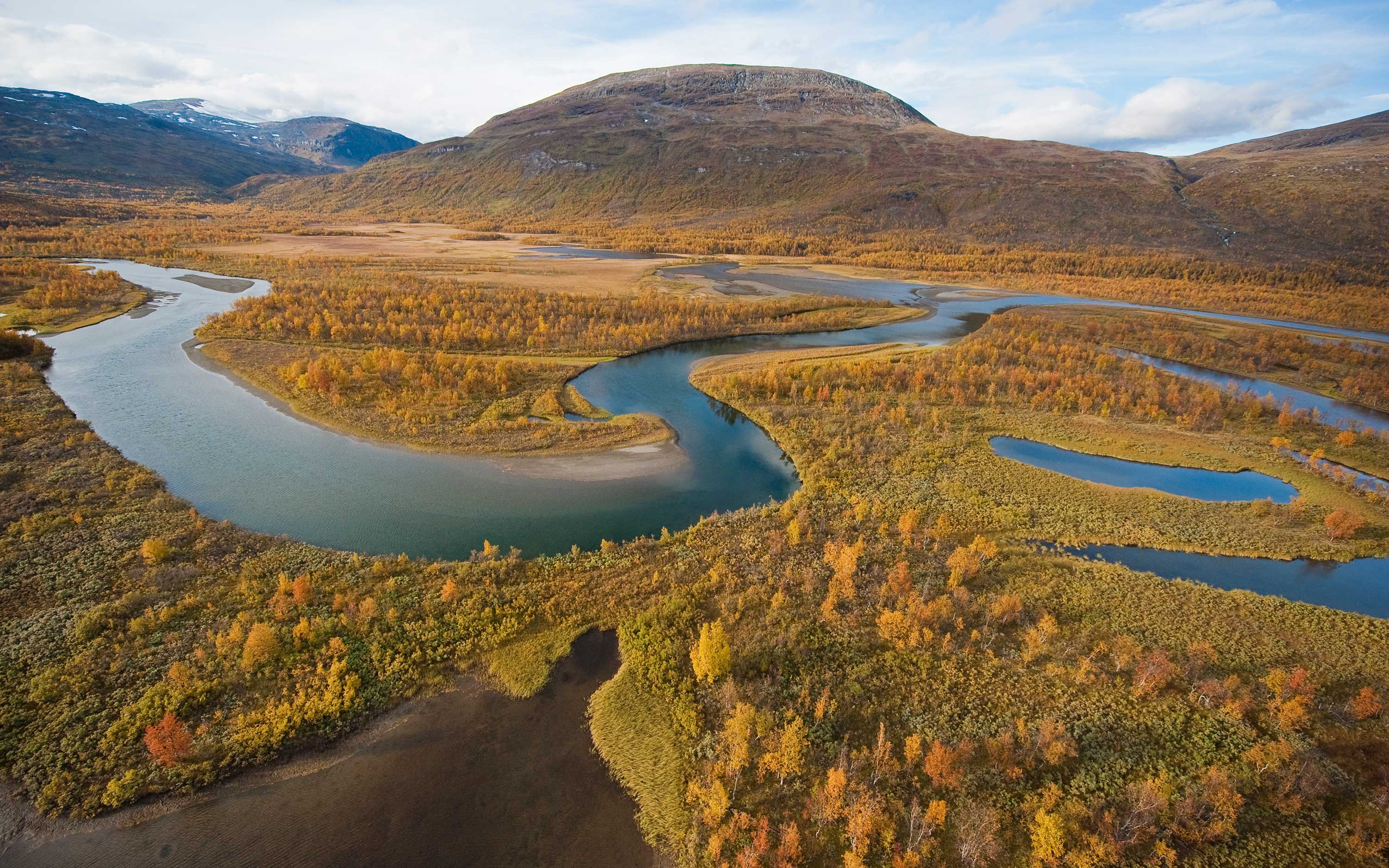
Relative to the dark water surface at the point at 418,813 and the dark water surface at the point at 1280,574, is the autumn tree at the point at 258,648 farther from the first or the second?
the dark water surface at the point at 1280,574

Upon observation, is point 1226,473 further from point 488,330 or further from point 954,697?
point 488,330

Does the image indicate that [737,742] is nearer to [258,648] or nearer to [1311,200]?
[258,648]

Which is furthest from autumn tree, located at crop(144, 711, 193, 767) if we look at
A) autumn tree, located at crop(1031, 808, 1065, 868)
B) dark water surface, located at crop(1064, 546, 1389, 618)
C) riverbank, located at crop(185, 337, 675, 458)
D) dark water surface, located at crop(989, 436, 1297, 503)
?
dark water surface, located at crop(989, 436, 1297, 503)

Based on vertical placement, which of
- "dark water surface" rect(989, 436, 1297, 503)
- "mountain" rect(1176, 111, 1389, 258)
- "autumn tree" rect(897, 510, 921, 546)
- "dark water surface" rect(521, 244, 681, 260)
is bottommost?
"autumn tree" rect(897, 510, 921, 546)

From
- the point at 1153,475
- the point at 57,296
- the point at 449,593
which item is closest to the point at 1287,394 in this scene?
the point at 1153,475

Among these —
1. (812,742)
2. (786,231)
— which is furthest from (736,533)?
(786,231)

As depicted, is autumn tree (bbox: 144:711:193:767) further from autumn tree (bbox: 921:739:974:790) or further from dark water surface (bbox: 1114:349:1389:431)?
dark water surface (bbox: 1114:349:1389:431)

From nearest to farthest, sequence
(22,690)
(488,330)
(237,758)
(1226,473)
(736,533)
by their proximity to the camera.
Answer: (237,758) → (22,690) → (736,533) → (1226,473) → (488,330)
